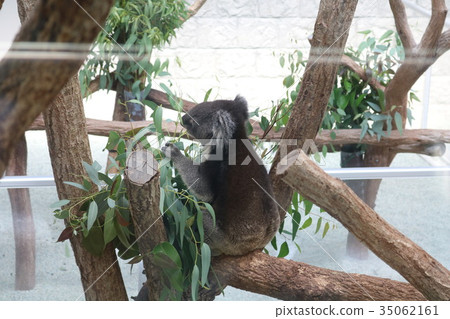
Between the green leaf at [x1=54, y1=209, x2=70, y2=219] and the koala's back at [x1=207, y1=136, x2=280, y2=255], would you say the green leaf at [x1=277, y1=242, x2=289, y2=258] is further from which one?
the green leaf at [x1=54, y1=209, x2=70, y2=219]

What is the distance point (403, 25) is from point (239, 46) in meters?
0.87

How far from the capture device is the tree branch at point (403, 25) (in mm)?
2541

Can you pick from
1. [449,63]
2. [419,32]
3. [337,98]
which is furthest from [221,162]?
[449,63]

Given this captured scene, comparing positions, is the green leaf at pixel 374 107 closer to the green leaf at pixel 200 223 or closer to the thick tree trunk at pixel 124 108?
the thick tree trunk at pixel 124 108

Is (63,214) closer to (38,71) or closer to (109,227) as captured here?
(109,227)

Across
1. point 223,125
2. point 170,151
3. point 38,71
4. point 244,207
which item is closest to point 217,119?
point 223,125

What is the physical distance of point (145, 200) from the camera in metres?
1.36

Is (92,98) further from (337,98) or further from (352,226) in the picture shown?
(352,226)

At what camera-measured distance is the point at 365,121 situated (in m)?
2.75

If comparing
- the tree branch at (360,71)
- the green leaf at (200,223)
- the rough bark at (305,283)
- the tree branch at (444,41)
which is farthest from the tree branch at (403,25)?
the green leaf at (200,223)

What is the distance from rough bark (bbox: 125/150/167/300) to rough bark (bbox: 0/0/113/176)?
0.84m

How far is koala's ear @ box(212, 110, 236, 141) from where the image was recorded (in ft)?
5.40

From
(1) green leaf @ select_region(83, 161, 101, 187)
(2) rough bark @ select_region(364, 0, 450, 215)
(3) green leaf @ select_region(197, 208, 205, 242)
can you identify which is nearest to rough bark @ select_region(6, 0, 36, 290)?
(1) green leaf @ select_region(83, 161, 101, 187)

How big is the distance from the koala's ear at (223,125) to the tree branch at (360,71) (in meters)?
1.32
